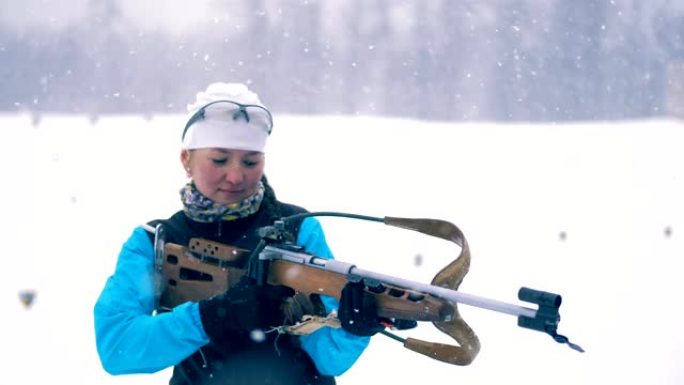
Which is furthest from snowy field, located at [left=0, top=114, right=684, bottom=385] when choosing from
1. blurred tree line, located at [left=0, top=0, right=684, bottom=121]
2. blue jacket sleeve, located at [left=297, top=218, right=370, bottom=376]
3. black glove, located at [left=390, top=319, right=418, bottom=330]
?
black glove, located at [left=390, top=319, right=418, bottom=330]

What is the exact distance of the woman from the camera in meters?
2.15

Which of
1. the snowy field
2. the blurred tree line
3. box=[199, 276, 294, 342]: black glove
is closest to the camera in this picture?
box=[199, 276, 294, 342]: black glove

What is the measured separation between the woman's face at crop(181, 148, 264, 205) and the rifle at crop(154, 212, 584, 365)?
15cm

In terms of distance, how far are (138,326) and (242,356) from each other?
11.6 inches

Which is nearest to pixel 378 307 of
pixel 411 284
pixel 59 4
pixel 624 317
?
pixel 411 284

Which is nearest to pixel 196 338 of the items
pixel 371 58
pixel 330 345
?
pixel 330 345

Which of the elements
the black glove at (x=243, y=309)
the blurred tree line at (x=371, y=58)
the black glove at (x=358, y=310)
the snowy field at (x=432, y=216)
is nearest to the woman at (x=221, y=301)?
the black glove at (x=243, y=309)

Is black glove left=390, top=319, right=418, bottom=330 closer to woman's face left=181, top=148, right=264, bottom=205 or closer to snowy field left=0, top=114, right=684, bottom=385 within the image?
woman's face left=181, top=148, right=264, bottom=205

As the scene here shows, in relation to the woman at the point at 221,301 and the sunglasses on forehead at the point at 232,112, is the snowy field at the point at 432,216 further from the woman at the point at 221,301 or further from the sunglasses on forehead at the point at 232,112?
the sunglasses on forehead at the point at 232,112

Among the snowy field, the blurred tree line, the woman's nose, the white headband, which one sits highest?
the blurred tree line

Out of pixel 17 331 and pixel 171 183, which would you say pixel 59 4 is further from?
pixel 17 331

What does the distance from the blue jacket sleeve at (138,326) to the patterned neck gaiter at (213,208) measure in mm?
191

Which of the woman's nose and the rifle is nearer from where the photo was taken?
the rifle

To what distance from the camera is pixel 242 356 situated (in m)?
2.30
